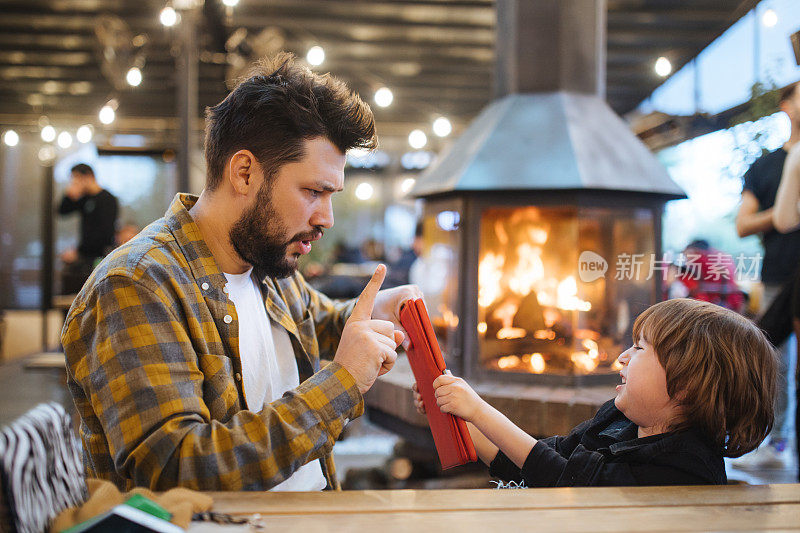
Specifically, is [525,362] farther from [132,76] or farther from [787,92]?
[132,76]

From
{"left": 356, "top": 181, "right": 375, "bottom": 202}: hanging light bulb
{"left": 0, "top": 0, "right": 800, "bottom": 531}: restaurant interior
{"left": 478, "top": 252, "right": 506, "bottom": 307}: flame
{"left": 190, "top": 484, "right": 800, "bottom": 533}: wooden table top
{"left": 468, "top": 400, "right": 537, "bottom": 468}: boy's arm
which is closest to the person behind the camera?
{"left": 190, "top": 484, "right": 800, "bottom": 533}: wooden table top

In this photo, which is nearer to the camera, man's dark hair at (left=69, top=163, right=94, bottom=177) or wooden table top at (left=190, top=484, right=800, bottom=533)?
wooden table top at (left=190, top=484, right=800, bottom=533)

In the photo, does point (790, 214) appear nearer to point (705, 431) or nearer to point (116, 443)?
point (705, 431)

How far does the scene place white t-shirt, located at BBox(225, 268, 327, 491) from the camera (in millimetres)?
1374

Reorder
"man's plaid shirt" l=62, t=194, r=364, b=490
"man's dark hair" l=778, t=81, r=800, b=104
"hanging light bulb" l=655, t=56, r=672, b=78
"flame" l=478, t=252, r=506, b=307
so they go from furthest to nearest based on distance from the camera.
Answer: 1. "hanging light bulb" l=655, t=56, r=672, b=78
2. "flame" l=478, t=252, r=506, b=307
3. "man's dark hair" l=778, t=81, r=800, b=104
4. "man's plaid shirt" l=62, t=194, r=364, b=490

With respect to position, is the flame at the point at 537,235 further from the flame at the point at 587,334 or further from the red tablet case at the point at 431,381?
the red tablet case at the point at 431,381

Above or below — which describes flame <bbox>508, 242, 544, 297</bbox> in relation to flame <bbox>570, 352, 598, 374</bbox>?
above

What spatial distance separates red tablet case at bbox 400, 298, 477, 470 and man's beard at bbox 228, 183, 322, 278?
0.95 feet

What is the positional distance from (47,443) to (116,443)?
0.74ft

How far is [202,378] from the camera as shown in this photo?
3.74ft

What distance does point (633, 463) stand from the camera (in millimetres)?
1238

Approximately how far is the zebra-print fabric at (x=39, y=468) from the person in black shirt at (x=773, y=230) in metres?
2.45

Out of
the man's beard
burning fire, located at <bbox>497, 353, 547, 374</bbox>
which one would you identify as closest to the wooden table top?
the man's beard

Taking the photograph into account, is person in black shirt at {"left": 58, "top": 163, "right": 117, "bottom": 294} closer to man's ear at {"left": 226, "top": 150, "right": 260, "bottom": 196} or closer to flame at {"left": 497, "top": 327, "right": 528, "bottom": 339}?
flame at {"left": 497, "top": 327, "right": 528, "bottom": 339}
